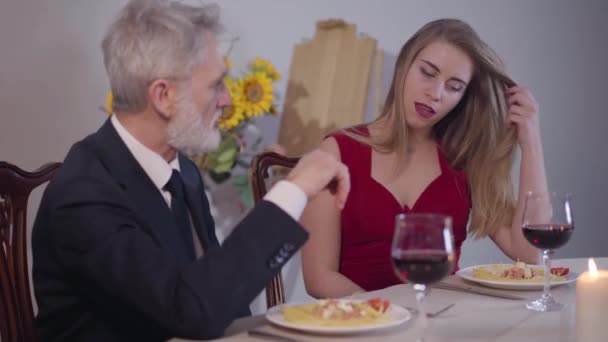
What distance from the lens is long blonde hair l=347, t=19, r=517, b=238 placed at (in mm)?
2170

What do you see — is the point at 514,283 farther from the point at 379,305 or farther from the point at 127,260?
the point at 127,260

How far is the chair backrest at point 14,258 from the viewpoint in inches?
53.9

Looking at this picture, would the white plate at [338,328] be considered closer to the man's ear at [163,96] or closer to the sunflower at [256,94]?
the man's ear at [163,96]

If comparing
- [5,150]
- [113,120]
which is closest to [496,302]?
[113,120]

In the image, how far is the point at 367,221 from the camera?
2.14 metres

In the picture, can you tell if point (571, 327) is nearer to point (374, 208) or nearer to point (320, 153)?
point (320, 153)

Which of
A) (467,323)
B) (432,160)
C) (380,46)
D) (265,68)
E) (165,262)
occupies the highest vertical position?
(380,46)

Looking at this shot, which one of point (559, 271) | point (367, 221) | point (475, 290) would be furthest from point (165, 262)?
point (367, 221)

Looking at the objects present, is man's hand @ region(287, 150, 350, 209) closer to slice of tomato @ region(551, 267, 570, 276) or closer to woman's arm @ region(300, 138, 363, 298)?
slice of tomato @ region(551, 267, 570, 276)

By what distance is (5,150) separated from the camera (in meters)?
2.37

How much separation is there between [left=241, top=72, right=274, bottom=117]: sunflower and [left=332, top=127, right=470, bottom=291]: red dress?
380 mm

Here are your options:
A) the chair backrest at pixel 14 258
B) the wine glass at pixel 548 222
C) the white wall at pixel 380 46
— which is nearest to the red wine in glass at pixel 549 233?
the wine glass at pixel 548 222

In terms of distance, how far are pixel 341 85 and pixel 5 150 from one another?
121cm

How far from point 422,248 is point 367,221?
3.52 feet
